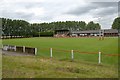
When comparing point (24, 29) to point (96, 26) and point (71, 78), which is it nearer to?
point (96, 26)

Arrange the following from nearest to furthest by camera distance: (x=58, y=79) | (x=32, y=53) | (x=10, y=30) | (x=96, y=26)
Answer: (x=58, y=79), (x=32, y=53), (x=10, y=30), (x=96, y=26)

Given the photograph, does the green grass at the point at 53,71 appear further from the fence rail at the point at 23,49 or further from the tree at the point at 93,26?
the tree at the point at 93,26

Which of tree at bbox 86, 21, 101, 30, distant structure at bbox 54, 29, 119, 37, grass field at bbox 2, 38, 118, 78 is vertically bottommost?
grass field at bbox 2, 38, 118, 78

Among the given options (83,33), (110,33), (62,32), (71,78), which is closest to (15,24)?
(62,32)

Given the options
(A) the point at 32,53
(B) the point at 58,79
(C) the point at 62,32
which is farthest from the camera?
(C) the point at 62,32

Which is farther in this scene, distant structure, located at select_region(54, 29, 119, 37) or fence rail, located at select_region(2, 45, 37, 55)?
distant structure, located at select_region(54, 29, 119, 37)

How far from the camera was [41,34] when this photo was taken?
12438 cm

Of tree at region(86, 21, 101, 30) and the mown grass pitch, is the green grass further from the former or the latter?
tree at region(86, 21, 101, 30)

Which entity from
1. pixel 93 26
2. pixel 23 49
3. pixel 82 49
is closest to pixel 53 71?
pixel 23 49

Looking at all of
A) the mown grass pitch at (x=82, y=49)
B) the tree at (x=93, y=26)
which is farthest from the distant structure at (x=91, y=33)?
the mown grass pitch at (x=82, y=49)

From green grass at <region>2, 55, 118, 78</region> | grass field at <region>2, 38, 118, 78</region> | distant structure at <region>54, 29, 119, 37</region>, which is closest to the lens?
green grass at <region>2, 55, 118, 78</region>

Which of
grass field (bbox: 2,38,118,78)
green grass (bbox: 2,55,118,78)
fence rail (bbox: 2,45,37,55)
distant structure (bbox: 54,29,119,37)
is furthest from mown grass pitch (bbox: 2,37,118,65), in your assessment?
distant structure (bbox: 54,29,119,37)

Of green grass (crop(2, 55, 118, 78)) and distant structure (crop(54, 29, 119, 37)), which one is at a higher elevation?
distant structure (crop(54, 29, 119, 37))

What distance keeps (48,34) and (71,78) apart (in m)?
115
